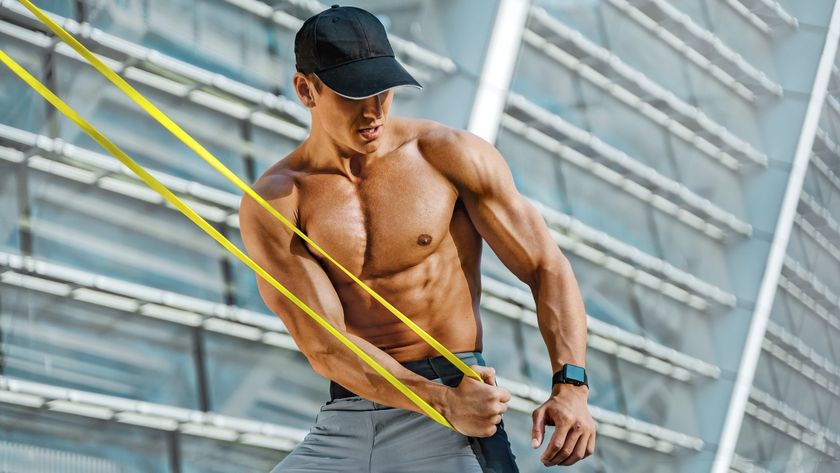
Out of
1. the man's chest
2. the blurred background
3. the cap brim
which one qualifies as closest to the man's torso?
the man's chest

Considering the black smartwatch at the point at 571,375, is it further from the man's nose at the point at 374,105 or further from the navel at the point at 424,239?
the man's nose at the point at 374,105

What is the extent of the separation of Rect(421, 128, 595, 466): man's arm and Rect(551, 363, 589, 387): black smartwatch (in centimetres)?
8

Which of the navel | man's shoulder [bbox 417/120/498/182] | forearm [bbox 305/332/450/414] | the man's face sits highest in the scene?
man's shoulder [bbox 417/120/498/182]

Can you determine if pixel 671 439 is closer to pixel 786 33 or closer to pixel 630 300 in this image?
pixel 630 300

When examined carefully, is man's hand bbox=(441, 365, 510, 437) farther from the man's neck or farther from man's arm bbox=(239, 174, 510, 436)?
the man's neck

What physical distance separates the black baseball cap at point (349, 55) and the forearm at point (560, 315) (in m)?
0.66

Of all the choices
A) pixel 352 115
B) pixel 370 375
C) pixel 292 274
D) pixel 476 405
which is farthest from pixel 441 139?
pixel 476 405

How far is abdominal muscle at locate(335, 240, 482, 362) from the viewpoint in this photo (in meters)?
3.41

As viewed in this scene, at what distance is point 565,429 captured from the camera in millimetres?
2996

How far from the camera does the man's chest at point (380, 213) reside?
133 inches

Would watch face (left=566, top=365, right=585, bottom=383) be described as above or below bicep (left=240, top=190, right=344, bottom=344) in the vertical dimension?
below

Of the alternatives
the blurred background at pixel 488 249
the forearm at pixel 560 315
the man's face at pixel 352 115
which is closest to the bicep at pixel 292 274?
the man's face at pixel 352 115

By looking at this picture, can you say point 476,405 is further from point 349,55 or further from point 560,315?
point 349,55

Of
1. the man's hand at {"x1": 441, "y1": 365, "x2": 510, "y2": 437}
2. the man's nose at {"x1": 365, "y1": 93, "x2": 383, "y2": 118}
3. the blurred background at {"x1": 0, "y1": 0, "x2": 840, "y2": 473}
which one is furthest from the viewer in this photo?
Answer: the blurred background at {"x1": 0, "y1": 0, "x2": 840, "y2": 473}
